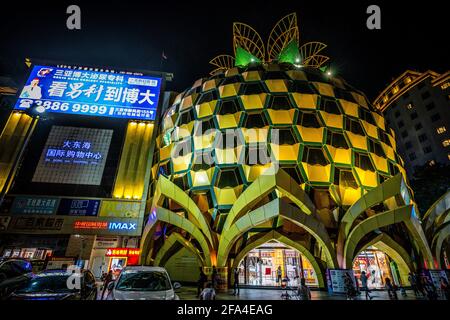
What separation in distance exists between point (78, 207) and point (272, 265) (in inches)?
887

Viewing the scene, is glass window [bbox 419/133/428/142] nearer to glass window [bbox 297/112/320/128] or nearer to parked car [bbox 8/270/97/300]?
glass window [bbox 297/112/320/128]

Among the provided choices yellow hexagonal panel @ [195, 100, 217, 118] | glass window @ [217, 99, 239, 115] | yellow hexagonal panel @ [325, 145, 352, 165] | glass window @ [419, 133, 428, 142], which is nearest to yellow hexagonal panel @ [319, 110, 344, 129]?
yellow hexagonal panel @ [325, 145, 352, 165]

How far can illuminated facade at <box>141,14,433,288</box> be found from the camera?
17.3m

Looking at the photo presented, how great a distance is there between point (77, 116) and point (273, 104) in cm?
2733

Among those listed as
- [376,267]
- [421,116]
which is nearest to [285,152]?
[376,267]

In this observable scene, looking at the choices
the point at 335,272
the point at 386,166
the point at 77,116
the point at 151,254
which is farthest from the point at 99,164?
the point at 386,166

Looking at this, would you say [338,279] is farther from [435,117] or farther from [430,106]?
[430,106]

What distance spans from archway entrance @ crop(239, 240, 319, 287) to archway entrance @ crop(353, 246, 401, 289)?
550 centimetres

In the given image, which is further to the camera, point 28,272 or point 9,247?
point 9,247

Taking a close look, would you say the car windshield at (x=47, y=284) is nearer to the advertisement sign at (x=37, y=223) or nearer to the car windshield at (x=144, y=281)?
the car windshield at (x=144, y=281)

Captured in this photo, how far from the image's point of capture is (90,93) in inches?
1288

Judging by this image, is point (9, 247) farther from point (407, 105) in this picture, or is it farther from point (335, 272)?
point (407, 105)
